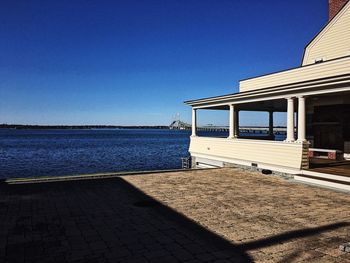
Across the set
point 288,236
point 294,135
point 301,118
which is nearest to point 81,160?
point 294,135

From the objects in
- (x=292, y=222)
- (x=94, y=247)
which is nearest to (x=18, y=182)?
(x=94, y=247)

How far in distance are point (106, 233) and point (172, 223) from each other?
4.97 ft

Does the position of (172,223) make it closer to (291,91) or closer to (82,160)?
(291,91)

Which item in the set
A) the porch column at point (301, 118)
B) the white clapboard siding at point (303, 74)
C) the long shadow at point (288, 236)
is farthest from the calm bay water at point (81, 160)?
the long shadow at point (288, 236)

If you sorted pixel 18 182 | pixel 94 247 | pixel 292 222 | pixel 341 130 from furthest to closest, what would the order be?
pixel 341 130 → pixel 18 182 → pixel 292 222 → pixel 94 247

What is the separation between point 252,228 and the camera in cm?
670

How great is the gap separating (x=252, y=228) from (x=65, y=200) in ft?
18.2

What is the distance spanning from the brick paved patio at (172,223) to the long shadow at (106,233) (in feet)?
0.05

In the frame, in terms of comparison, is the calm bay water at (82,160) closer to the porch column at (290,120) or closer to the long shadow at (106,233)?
the porch column at (290,120)

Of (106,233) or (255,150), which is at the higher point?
(255,150)

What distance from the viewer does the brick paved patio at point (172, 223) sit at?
5379 mm

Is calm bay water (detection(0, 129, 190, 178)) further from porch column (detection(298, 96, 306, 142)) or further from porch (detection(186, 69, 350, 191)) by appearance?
porch column (detection(298, 96, 306, 142))

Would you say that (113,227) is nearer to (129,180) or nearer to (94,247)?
(94,247)

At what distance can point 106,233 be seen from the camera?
6.39 m
